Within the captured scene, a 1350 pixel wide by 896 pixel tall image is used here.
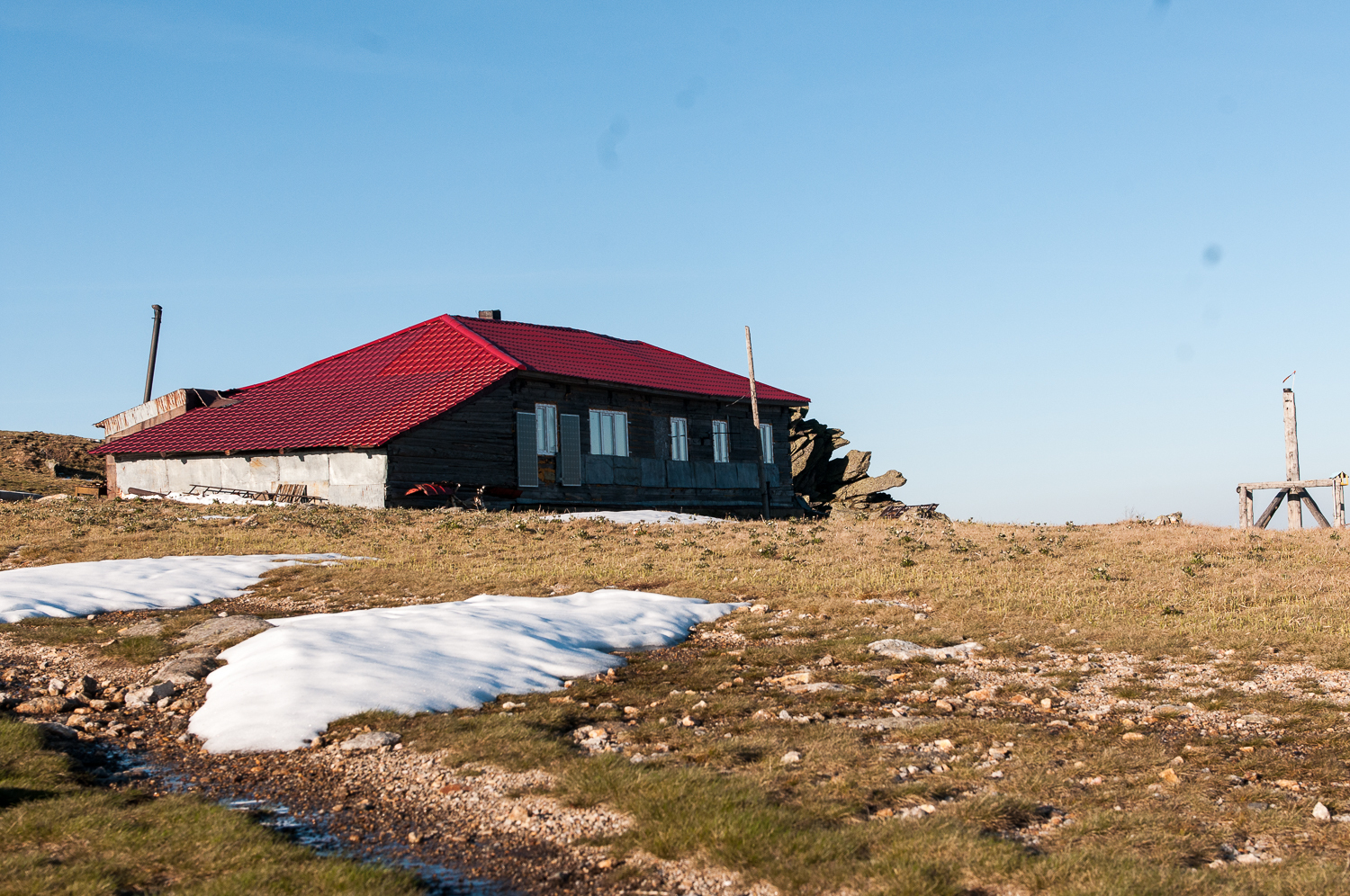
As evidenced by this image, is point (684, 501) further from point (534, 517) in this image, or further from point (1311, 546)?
point (1311, 546)

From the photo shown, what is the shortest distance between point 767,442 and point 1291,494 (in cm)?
1667

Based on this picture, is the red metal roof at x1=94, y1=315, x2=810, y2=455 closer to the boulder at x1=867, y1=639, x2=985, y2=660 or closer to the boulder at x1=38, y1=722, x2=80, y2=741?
the boulder at x1=867, y1=639, x2=985, y2=660

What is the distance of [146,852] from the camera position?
5.77 meters

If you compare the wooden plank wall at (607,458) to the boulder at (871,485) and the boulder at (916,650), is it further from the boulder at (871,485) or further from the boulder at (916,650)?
the boulder at (916,650)

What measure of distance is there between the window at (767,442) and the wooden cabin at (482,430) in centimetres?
7

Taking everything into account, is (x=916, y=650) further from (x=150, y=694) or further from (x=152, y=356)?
(x=152, y=356)

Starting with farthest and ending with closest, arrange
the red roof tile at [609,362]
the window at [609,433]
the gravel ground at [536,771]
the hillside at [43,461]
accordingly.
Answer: the hillside at [43,461], the red roof tile at [609,362], the window at [609,433], the gravel ground at [536,771]

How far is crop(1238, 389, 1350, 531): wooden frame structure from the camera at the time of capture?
2738cm

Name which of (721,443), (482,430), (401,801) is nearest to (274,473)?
(482,430)

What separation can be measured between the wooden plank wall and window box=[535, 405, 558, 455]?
21cm

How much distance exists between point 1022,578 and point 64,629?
1264 cm

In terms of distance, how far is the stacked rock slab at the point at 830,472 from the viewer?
43188mm

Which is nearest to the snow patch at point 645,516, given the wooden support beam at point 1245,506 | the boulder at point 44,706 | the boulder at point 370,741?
the wooden support beam at point 1245,506

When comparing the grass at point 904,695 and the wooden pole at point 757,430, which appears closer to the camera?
the grass at point 904,695
